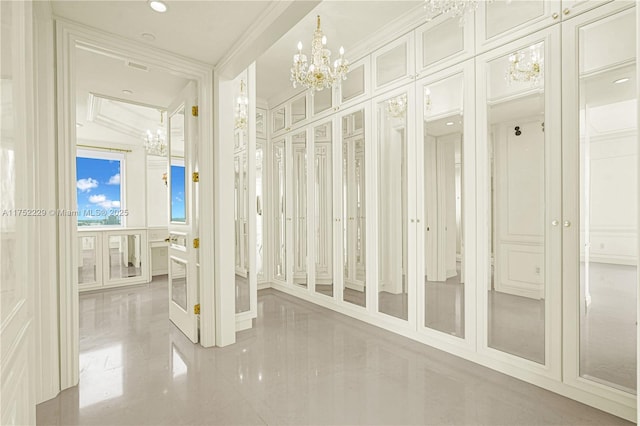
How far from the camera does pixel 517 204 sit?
2553mm

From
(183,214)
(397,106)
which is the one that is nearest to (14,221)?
(183,214)

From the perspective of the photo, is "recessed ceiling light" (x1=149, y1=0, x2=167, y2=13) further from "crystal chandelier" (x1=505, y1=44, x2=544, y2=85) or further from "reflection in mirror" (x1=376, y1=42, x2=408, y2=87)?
"crystal chandelier" (x1=505, y1=44, x2=544, y2=85)

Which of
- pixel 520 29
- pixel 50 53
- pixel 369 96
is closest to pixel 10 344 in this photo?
pixel 50 53

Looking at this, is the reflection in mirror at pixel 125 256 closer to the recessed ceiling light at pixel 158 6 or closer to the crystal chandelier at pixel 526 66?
the recessed ceiling light at pixel 158 6

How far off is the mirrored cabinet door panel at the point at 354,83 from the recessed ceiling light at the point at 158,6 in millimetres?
2234

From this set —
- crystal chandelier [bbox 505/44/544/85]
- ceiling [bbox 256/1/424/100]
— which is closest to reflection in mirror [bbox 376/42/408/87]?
ceiling [bbox 256/1/424/100]

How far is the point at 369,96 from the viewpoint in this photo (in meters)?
3.78

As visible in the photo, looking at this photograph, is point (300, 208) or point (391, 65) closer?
point (391, 65)

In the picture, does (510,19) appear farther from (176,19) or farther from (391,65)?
(176,19)

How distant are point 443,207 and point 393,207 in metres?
0.61

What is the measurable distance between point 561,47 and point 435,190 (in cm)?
140

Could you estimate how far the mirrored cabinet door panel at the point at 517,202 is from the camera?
7.92ft

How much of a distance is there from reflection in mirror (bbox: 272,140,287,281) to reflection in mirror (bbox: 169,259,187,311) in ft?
6.19

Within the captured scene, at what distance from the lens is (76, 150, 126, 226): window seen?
245 inches
